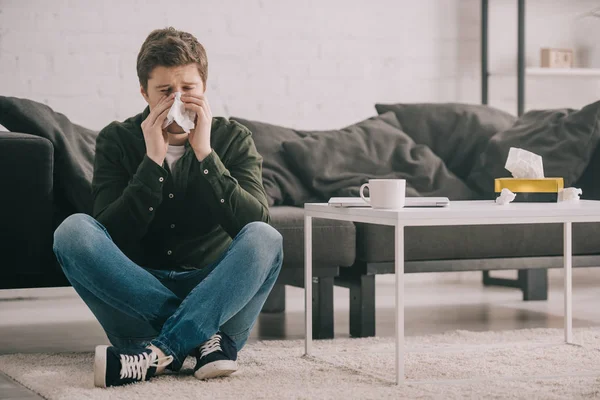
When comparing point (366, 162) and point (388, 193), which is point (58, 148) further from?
point (366, 162)

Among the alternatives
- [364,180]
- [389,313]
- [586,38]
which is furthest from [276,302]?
[586,38]

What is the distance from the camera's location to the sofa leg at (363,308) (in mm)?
2754

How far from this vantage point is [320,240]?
8.89 ft

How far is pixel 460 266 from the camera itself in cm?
285

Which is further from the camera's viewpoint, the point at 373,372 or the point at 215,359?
the point at 373,372

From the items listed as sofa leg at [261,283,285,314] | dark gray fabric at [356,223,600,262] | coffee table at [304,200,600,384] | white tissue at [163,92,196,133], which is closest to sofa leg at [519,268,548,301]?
dark gray fabric at [356,223,600,262]

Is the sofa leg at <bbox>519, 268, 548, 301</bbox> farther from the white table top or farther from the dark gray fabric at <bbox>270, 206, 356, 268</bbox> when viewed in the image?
the white table top

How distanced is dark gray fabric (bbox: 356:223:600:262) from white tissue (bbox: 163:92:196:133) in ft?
2.56

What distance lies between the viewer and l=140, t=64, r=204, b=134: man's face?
217 cm

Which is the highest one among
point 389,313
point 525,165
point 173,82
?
point 173,82

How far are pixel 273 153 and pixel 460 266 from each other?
78cm

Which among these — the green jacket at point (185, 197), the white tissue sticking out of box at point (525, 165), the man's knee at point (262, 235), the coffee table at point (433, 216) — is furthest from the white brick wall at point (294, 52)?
the man's knee at point (262, 235)

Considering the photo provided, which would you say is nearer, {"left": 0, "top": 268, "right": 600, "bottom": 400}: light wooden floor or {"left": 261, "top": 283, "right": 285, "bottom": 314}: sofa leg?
{"left": 0, "top": 268, "right": 600, "bottom": 400}: light wooden floor

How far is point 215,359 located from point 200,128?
0.52 m
